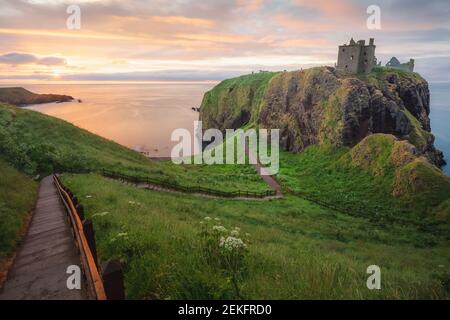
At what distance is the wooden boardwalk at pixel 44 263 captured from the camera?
6.39m

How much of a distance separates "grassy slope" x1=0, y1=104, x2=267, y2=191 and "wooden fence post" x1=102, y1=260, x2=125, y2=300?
26105 millimetres

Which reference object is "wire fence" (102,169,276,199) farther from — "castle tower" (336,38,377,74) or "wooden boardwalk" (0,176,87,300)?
"castle tower" (336,38,377,74)

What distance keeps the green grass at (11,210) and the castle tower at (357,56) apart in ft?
235

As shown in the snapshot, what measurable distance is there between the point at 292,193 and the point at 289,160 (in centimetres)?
2311

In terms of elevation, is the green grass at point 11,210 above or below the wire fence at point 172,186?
above

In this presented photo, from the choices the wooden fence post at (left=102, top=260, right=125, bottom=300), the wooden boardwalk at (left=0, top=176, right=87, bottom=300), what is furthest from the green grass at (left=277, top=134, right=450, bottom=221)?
the wooden fence post at (left=102, top=260, right=125, bottom=300)

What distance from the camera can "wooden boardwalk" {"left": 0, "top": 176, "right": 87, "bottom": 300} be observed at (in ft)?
21.0

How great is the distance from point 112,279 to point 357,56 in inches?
3024

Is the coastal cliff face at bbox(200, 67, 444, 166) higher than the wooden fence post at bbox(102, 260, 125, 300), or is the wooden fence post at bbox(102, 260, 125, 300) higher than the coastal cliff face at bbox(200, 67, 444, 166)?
the coastal cliff face at bbox(200, 67, 444, 166)

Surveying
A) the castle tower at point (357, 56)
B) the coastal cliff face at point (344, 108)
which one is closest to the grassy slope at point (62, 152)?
the coastal cliff face at point (344, 108)

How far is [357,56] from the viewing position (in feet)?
224

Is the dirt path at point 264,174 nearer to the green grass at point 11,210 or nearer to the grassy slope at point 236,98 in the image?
the grassy slope at point 236,98

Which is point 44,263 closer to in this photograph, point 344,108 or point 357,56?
point 344,108
